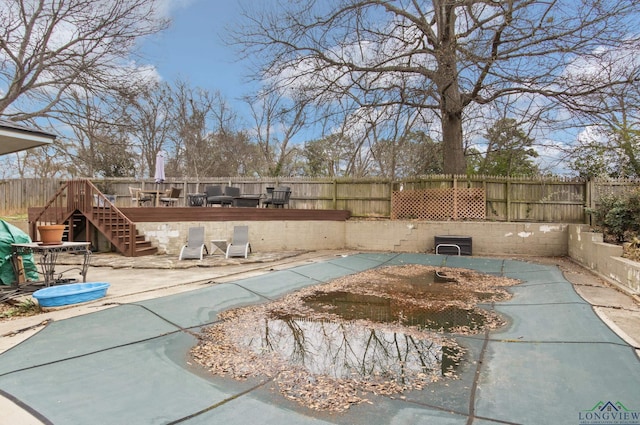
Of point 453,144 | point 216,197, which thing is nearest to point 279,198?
point 216,197

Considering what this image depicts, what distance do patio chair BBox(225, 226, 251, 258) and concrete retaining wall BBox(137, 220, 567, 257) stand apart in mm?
452

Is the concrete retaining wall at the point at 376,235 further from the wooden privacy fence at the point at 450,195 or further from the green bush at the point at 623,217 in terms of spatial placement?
the green bush at the point at 623,217

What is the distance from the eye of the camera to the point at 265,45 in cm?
1105

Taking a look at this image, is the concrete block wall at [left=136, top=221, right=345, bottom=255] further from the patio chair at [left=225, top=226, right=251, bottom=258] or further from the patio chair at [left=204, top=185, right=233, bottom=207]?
the patio chair at [left=204, top=185, right=233, bottom=207]

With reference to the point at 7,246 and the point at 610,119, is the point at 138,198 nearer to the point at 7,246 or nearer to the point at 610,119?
the point at 7,246

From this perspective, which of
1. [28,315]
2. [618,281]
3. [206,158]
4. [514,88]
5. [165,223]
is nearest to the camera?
[28,315]

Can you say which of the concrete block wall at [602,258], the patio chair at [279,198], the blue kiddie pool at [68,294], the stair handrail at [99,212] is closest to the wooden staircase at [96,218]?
the stair handrail at [99,212]

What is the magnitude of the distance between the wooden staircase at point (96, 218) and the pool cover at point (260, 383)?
503 centimetres

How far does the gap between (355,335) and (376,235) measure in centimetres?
720

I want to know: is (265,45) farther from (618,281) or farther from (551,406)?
(551,406)

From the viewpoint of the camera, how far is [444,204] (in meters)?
10.8

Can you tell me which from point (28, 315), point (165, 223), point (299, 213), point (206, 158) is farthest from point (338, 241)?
point (206, 158)

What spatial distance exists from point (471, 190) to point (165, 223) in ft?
28.4

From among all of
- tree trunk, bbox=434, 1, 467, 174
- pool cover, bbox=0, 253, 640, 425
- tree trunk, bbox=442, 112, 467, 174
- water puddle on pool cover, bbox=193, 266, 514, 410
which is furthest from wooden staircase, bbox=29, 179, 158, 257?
tree trunk, bbox=442, 112, 467, 174
